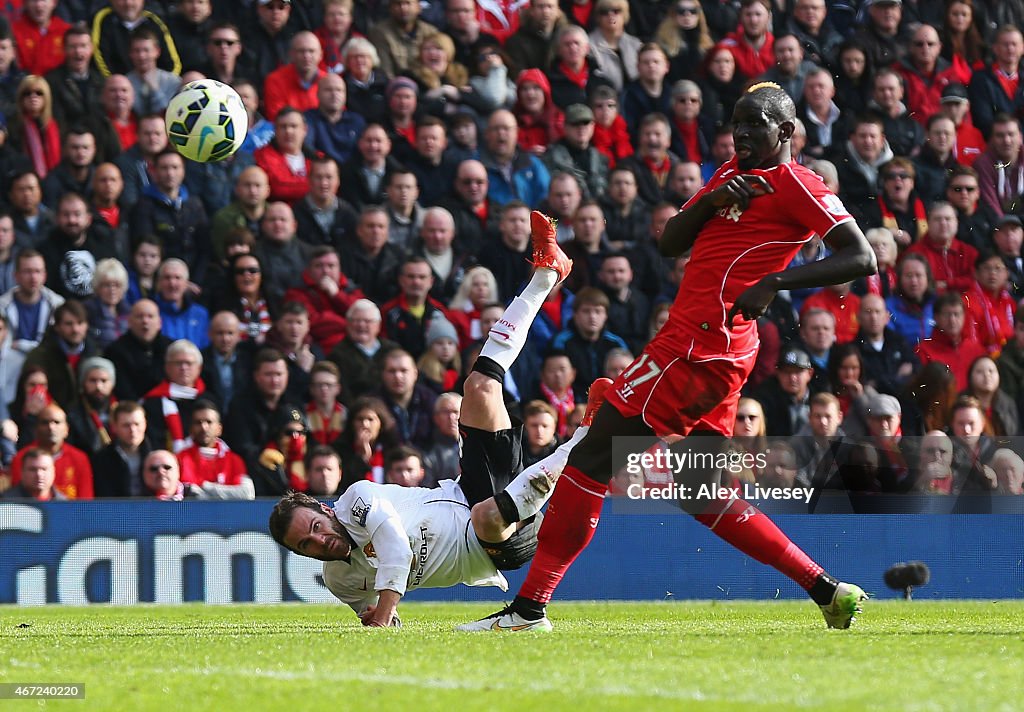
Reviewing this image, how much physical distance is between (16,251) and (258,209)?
1.90 metres

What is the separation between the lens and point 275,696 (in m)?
Result: 4.35

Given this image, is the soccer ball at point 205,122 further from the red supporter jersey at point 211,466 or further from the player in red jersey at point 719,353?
the player in red jersey at point 719,353

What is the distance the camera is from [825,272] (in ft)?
20.0

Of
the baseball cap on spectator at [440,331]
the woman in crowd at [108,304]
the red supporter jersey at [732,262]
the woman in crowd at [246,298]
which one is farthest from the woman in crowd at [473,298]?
the red supporter jersey at [732,262]

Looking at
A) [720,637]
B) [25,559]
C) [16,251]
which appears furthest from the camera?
[16,251]

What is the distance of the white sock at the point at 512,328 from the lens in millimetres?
7605

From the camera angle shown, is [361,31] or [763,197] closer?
[763,197]

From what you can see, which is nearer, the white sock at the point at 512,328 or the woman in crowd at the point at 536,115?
the white sock at the point at 512,328

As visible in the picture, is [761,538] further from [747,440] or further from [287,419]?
[287,419]

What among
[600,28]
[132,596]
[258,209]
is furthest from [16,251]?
[600,28]

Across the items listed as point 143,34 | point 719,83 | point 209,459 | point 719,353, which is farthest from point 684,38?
point 719,353

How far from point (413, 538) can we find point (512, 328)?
1.12 m

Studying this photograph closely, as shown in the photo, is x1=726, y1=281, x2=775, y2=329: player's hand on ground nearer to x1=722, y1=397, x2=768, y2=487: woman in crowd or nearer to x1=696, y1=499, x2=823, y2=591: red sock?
x1=696, y1=499, x2=823, y2=591: red sock

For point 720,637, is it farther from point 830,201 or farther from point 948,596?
point 948,596
